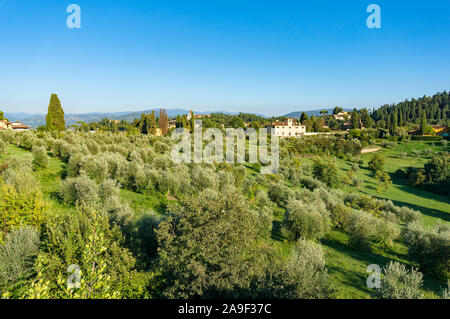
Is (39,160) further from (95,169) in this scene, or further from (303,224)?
(303,224)

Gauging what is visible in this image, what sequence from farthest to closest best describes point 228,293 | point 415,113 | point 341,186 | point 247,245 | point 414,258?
1. point 415,113
2. point 341,186
3. point 414,258
4. point 247,245
5. point 228,293

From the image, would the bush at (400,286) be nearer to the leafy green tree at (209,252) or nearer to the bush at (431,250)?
the leafy green tree at (209,252)

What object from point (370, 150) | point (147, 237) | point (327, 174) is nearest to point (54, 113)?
point (147, 237)

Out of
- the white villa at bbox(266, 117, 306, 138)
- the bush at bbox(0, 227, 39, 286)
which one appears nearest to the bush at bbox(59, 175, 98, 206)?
the bush at bbox(0, 227, 39, 286)

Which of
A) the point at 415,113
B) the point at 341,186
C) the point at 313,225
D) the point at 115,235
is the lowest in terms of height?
the point at 341,186

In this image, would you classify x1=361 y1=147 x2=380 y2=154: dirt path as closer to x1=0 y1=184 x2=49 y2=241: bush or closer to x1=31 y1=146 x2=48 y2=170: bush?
x1=31 y1=146 x2=48 y2=170: bush

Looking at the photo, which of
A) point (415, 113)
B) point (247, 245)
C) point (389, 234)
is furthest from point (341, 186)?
point (415, 113)

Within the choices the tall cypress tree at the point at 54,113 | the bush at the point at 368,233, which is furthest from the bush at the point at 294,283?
the tall cypress tree at the point at 54,113

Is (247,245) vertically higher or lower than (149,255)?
higher
